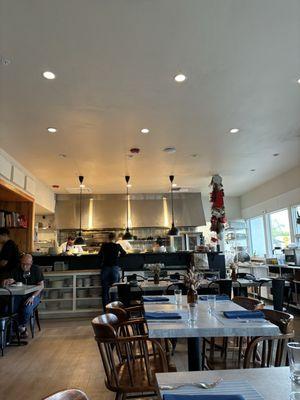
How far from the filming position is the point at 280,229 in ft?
29.8

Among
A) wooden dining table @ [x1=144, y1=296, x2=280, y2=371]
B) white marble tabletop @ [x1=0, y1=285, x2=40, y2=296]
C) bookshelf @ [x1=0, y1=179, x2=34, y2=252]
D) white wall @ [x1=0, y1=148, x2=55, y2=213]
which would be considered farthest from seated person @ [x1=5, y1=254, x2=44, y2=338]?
wooden dining table @ [x1=144, y1=296, x2=280, y2=371]

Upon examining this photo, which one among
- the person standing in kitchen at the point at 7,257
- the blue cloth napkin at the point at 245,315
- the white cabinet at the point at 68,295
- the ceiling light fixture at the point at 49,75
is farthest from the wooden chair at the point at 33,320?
the blue cloth napkin at the point at 245,315

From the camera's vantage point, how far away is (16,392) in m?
3.25

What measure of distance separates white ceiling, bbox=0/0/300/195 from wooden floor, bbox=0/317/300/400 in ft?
11.0

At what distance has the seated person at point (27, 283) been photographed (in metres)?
4.90

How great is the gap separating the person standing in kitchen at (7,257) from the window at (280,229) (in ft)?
22.1

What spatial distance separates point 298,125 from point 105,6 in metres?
3.94

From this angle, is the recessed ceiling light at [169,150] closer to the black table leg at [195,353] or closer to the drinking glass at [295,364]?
A: the black table leg at [195,353]

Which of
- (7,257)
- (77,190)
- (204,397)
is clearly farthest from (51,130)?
(77,190)

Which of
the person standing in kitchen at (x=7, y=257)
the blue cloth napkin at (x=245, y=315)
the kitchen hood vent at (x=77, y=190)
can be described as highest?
the kitchen hood vent at (x=77, y=190)

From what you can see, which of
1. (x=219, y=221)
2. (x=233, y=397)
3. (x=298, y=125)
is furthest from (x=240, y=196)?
(x=233, y=397)

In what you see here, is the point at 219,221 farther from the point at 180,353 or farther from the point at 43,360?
the point at 43,360

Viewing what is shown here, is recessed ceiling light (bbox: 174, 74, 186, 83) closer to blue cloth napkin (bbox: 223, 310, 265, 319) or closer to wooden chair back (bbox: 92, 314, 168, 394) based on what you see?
blue cloth napkin (bbox: 223, 310, 265, 319)

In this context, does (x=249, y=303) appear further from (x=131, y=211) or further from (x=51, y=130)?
(x=131, y=211)
